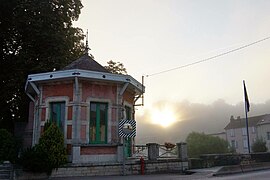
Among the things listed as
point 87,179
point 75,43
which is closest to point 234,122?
point 75,43

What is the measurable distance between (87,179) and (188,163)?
21.7 ft

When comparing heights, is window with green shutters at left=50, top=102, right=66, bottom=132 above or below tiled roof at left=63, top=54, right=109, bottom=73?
below

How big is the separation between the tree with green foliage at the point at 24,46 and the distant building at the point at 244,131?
50543 mm

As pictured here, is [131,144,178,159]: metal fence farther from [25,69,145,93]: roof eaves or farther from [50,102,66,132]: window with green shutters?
[50,102,66,132]: window with green shutters

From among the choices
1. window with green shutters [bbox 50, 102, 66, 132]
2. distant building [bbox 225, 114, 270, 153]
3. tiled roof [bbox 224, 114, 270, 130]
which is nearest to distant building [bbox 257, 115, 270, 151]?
distant building [bbox 225, 114, 270, 153]

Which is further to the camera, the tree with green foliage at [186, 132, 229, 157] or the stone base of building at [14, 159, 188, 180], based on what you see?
the tree with green foliage at [186, 132, 229, 157]

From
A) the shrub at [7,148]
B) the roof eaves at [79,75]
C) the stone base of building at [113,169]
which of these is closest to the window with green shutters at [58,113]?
the roof eaves at [79,75]

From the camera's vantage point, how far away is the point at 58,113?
600 inches

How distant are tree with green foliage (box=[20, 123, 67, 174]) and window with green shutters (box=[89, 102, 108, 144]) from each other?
1857 mm

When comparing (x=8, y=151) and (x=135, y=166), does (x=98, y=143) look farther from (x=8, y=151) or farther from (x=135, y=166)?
(x=8, y=151)

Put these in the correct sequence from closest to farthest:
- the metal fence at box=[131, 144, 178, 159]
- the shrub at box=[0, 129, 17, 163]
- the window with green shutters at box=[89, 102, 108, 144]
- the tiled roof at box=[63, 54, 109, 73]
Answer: the shrub at box=[0, 129, 17, 163] < the window with green shutters at box=[89, 102, 108, 144] < the tiled roof at box=[63, 54, 109, 73] < the metal fence at box=[131, 144, 178, 159]

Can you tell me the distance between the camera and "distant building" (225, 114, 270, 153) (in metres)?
61.9

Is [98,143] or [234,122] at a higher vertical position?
[234,122]

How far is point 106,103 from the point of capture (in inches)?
607
